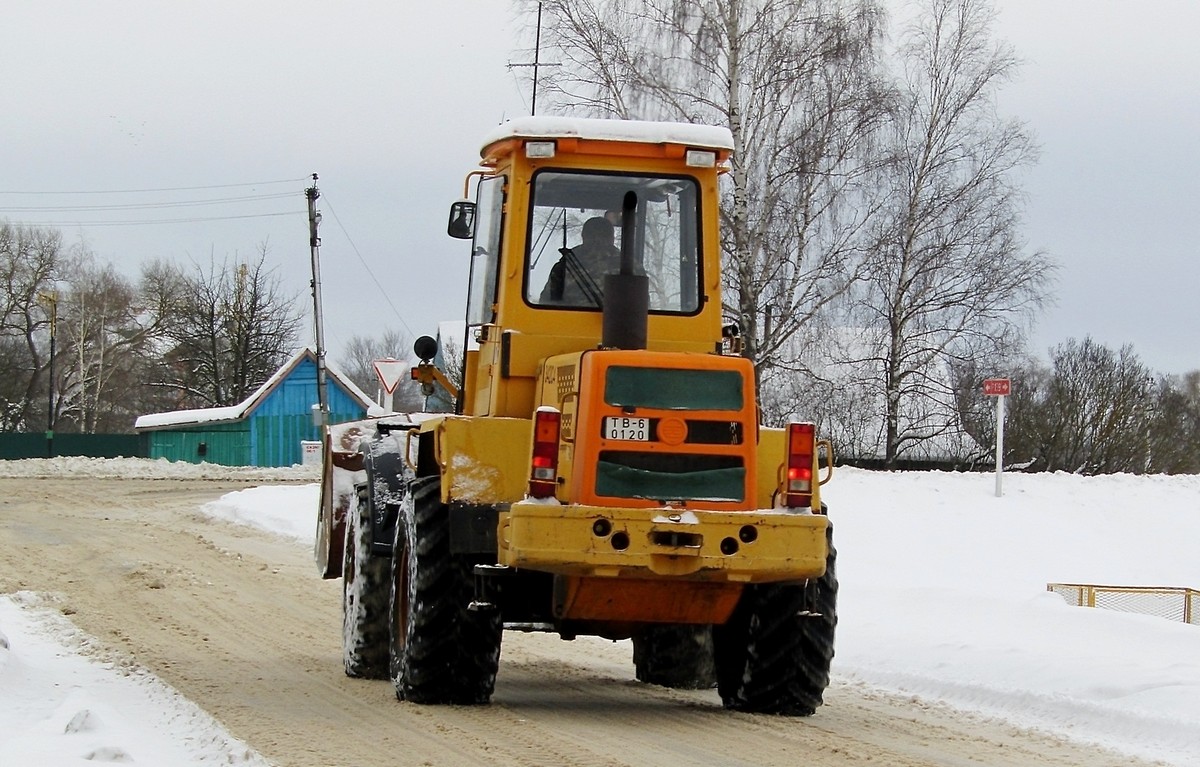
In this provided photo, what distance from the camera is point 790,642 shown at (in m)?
8.61

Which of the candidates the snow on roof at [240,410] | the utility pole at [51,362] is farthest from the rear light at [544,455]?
the utility pole at [51,362]

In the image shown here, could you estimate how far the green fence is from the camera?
195 ft

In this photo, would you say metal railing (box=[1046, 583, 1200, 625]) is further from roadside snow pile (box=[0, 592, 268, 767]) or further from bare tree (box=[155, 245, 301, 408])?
bare tree (box=[155, 245, 301, 408])

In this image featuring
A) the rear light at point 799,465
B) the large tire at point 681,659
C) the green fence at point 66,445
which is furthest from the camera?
the green fence at point 66,445

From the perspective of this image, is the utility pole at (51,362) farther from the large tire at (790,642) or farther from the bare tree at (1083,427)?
the large tire at (790,642)

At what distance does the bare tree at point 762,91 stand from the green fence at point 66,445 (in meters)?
34.3

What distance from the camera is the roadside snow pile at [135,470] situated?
41406 millimetres

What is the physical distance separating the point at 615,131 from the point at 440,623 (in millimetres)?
2796

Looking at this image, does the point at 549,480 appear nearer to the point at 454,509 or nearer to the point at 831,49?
the point at 454,509

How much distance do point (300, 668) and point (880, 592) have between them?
5827 millimetres

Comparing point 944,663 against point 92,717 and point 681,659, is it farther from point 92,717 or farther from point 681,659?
point 92,717

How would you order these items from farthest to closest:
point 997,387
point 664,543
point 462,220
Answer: point 997,387
point 462,220
point 664,543

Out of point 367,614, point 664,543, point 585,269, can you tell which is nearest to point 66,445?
point 367,614

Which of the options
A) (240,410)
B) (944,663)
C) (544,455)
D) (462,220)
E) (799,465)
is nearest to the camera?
(544,455)
